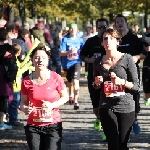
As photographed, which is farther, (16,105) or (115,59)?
(16,105)

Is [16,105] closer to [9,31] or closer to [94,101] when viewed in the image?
[9,31]

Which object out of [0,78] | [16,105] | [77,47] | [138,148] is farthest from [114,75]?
[77,47]

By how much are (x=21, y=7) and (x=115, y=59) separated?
73.7ft

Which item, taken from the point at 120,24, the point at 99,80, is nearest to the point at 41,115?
the point at 99,80

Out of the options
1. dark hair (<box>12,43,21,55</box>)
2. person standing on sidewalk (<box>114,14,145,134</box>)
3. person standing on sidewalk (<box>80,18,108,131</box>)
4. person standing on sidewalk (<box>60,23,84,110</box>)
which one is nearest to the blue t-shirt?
person standing on sidewalk (<box>60,23,84,110</box>)

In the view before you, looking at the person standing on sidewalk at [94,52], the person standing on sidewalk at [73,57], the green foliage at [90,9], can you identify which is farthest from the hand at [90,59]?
the green foliage at [90,9]

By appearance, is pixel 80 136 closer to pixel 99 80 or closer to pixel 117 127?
pixel 117 127

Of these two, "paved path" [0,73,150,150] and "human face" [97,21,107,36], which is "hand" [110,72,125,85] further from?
"human face" [97,21,107,36]

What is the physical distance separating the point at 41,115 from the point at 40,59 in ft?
1.92

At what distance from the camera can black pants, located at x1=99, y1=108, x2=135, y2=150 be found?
6.80 metres

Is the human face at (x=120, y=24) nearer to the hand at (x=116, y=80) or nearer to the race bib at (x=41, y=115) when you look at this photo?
the hand at (x=116, y=80)

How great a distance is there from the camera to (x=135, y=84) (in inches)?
268

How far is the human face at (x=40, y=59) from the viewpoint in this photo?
6.33 meters

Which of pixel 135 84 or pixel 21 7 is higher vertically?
pixel 21 7
